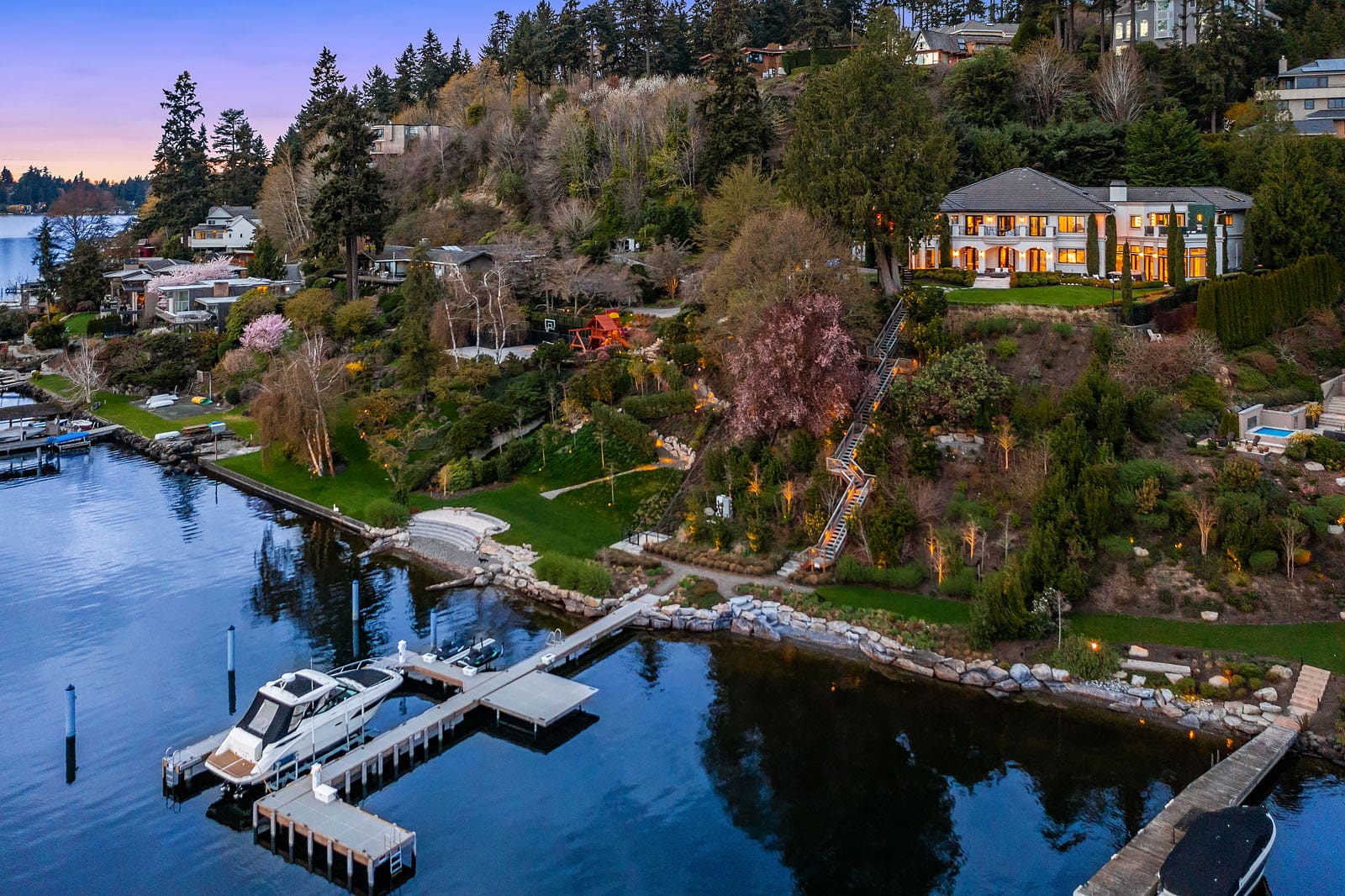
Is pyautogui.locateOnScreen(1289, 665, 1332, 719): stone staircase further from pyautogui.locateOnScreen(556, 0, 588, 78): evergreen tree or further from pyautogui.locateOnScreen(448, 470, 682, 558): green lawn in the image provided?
pyautogui.locateOnScreen(556, 0, 588, 78): evergreen tree

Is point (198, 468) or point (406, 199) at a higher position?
point (406, 199)

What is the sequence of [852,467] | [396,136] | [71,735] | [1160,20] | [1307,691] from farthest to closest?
1. [396,136]
2. [1160,20]
3. [852,467]
4. [71,735]
5. [1307,691]

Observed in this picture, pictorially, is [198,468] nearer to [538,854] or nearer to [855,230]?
[855,230]

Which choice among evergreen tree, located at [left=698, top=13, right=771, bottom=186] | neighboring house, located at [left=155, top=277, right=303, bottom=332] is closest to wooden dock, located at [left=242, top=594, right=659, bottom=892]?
evergreen tree, located at [left=698, top=13, right=771, bottom=186]

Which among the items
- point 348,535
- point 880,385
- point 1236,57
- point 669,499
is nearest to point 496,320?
point 348,535

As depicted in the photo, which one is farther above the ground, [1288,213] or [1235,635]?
[1288,213]

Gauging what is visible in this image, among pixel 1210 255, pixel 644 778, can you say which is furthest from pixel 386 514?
pixel 1210 255

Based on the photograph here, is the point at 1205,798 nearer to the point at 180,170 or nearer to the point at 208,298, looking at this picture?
the point at 208,298
